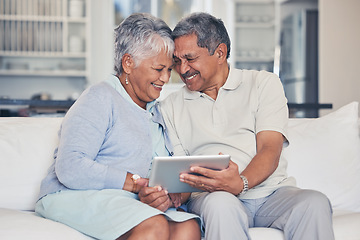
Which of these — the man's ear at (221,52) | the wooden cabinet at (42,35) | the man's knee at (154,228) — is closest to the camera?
the man's knee at (154,228)

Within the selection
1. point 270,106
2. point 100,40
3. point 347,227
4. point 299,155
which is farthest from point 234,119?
point 100,40

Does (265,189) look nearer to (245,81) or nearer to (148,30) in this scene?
(245,81)

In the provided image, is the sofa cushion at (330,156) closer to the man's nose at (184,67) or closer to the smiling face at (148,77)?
the man's nose at (184,67)

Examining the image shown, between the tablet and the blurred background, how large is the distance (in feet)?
12.2

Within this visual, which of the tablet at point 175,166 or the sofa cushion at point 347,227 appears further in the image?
the sofa cushion at point 347,227

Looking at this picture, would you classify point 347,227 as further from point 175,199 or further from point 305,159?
point 175,199

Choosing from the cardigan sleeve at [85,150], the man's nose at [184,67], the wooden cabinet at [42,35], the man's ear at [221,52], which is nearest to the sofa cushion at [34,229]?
the cardigan sleeve at [85,150]

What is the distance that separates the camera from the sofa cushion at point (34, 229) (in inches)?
59.0

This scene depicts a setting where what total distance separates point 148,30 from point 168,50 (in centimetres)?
12

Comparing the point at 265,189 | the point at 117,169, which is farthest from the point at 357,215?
the point at 117,169

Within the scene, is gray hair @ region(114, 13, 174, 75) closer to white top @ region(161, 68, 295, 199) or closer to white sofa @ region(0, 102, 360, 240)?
white top @ region(161, 68, 295, 199)

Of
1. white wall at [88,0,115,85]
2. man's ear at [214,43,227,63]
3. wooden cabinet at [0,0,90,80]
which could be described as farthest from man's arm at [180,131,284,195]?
white wall at [88,0,115,85]

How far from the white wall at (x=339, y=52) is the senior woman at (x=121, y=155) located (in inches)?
178

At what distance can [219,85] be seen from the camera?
2.12 m
